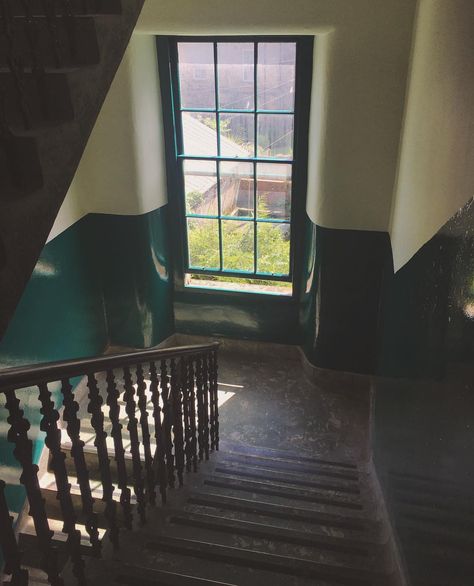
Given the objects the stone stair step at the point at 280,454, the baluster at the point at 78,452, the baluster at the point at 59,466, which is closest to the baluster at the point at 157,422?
the baluster at the point at 78,452

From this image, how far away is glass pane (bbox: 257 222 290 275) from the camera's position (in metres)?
5.16

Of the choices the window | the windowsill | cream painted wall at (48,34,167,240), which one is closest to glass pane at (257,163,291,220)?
the window

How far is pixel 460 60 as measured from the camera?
2.30 meters

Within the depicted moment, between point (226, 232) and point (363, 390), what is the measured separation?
6.71 ft

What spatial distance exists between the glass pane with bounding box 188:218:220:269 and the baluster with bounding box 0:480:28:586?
4042 mm

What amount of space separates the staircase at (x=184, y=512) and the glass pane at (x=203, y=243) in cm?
183

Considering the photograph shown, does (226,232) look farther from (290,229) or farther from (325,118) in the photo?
(325,118)

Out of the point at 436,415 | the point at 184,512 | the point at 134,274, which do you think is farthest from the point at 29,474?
the point at 134,274

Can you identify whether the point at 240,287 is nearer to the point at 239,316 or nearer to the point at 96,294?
the point at 239,316

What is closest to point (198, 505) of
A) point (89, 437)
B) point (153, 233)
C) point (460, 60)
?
point (89, 437)

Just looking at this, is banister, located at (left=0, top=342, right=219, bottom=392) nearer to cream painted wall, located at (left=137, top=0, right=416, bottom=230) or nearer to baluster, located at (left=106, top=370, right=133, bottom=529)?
baluster, located at (left=106, top=370, right=133, bottom=529)

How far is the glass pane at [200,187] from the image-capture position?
506cm

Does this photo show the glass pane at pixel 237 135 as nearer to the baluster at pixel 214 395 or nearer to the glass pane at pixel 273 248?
the glass pane at pixel 273 248

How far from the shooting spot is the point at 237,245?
17.4 ft
